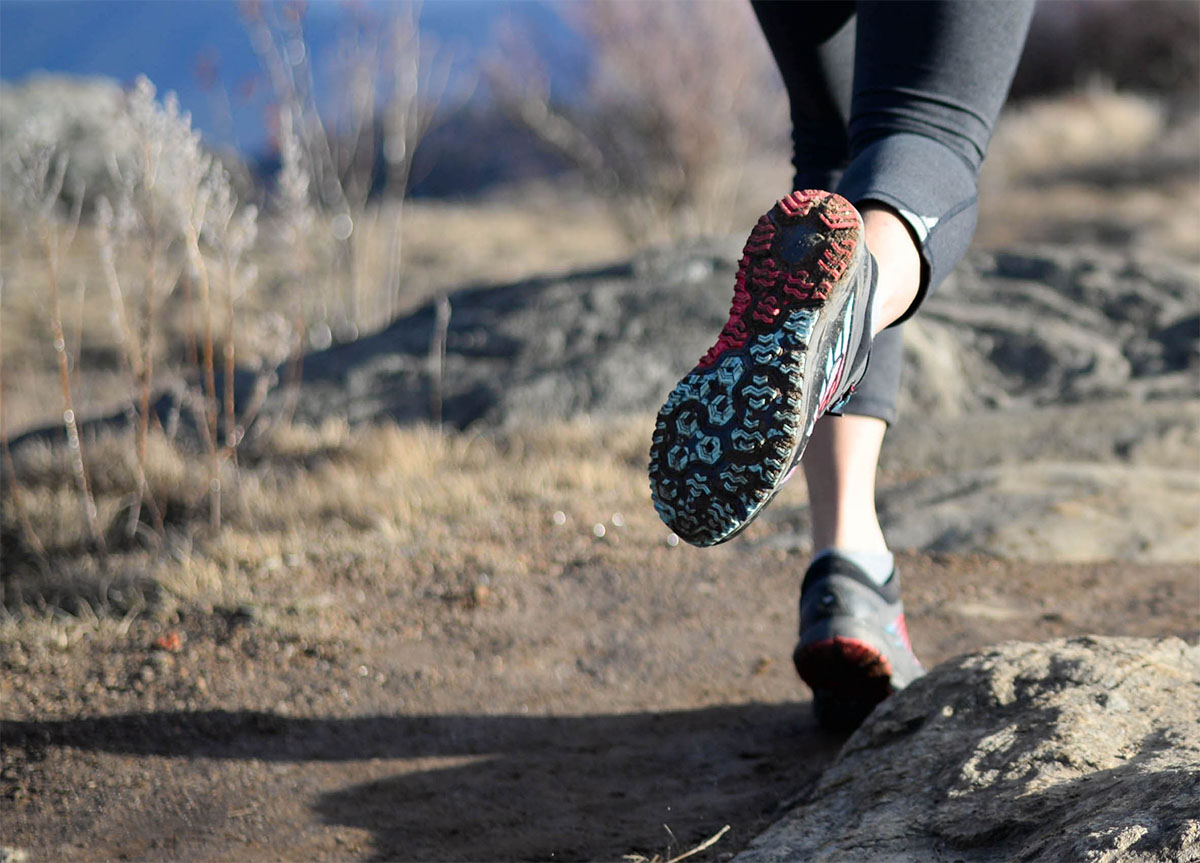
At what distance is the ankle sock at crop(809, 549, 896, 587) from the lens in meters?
1.78

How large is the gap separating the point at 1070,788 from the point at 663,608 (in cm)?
130

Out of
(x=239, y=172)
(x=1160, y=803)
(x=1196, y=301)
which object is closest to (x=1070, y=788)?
(x=1160, y=803)

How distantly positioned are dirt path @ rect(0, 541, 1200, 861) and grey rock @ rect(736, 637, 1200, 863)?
0.56 feet

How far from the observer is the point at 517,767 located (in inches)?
72.9

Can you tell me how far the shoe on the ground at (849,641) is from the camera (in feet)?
→ 5.67

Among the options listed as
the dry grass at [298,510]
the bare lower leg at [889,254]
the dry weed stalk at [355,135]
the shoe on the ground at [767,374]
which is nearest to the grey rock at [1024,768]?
the shoe on the ground at [767,374]

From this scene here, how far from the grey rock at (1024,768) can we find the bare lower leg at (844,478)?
9.6 inches

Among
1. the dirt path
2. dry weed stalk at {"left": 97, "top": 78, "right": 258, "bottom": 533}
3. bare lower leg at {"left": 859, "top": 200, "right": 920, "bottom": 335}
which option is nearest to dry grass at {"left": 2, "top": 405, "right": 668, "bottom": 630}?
the dirt path

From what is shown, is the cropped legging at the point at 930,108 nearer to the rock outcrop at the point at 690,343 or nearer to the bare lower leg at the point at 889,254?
the bare lower leg at the point at 889,254

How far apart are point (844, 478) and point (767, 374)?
0.50 m

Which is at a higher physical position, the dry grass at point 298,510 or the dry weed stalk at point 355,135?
the dry weed stalk at point 355,135

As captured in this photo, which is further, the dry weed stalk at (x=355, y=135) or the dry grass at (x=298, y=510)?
the dry weed stalk at (x=355, y=135)

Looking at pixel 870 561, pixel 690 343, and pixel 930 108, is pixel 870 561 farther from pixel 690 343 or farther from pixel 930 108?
pixel 690 343

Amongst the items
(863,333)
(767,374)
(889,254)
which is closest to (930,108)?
(889,254)
